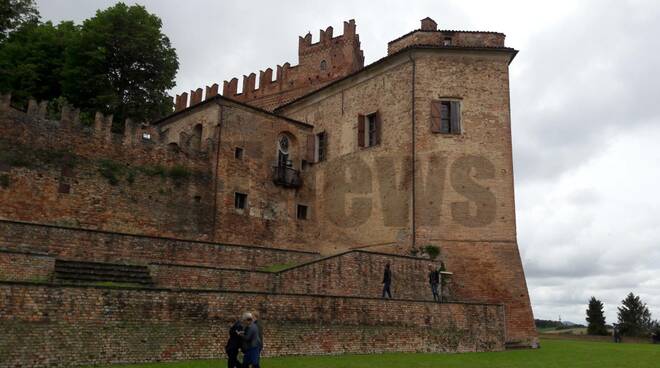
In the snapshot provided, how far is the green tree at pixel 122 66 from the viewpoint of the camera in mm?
28641

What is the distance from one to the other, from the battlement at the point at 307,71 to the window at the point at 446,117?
1907cm

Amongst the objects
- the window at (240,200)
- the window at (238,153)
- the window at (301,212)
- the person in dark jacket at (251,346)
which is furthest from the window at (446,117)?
the person in dark jacket at (251,346)

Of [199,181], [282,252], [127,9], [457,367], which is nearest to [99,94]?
[127,9]

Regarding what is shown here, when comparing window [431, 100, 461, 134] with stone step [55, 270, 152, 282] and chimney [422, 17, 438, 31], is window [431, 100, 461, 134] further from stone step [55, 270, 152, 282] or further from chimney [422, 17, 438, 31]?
stone step [55, 270, 152, 282]

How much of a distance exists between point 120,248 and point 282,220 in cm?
1185

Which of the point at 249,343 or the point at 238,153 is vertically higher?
the point at 238,153

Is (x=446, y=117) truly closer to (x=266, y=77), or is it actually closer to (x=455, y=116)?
(x=455, y=116)

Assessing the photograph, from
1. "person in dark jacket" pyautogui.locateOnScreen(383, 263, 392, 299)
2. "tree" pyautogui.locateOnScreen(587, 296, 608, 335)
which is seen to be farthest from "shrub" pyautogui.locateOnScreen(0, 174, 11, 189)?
"tree" pyautogui.locateOnScreen(587, 296, 608, 335)

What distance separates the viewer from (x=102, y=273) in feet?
46.2

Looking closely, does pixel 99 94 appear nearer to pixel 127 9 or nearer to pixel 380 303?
pixel 127 9

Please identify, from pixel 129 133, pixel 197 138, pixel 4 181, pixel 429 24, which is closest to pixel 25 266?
pixel 4 181

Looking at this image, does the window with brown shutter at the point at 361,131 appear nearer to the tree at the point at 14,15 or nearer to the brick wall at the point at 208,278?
the brick wall at the point at 208,278

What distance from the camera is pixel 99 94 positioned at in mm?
28875

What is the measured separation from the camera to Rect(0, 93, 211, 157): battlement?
20.3m
